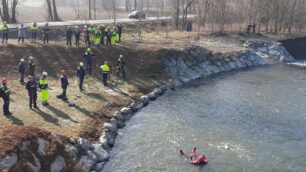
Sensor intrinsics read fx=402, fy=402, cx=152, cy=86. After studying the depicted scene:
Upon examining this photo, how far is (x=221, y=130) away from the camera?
102 feet

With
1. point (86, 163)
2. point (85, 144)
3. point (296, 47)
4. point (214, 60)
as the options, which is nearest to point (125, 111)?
point (85, 144)

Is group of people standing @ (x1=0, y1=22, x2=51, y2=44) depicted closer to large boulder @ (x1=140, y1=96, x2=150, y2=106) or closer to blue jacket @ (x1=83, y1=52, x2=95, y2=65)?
blue jacket @ (x1=83, y1=52, x2=95, y2=65)

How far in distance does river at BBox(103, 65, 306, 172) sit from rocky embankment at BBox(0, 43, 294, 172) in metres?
0.87

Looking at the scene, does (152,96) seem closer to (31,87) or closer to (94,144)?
(31,87)

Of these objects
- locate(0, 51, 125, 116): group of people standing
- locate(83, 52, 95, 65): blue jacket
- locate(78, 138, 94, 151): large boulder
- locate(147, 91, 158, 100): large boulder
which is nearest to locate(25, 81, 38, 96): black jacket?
locate(0, 51, 125, 116): group of people standing

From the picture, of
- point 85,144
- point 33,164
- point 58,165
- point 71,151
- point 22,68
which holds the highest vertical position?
point 22,68

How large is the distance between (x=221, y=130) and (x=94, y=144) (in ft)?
33.5

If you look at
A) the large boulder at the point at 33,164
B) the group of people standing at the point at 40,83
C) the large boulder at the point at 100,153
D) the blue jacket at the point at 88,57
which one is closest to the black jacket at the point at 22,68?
the group of people standing at the point at 40,83

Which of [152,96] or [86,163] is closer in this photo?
[86,163]

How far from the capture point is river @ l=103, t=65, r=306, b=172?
25.8 metres

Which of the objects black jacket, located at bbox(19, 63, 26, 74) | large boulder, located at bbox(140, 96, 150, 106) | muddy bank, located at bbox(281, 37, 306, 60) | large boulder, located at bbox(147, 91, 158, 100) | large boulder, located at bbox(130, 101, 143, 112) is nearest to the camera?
large boulder, located at bbox(130, 101, 143, 112)

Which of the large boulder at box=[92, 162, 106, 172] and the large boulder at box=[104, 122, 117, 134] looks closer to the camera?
the large boulder at box=[92, 162, 106, 172]

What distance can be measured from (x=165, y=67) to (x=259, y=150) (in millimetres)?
21706

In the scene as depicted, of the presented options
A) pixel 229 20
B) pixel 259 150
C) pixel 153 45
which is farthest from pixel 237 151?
pixel 229 20
